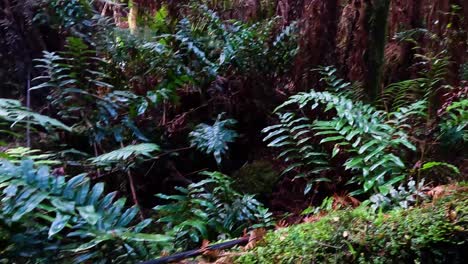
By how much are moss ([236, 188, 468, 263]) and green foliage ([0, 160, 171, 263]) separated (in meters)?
0.46

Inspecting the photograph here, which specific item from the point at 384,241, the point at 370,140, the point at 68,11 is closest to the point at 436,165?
the point at 370,140

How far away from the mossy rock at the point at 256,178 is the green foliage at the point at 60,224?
Result: 56.1 inches

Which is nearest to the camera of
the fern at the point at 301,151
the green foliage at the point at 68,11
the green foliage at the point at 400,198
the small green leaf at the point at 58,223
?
the small green leaf at the point at 58,223

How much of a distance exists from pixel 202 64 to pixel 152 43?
0.46 metres

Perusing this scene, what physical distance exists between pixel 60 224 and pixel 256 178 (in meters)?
1.83

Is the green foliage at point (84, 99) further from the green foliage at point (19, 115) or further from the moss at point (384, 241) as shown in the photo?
the moss at point (384, 241)

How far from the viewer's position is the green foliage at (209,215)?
2.21 m

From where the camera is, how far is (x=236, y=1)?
4.66 meters

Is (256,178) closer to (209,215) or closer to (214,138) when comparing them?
(214,138)

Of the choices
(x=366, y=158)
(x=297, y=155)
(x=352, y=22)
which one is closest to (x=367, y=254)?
(x=366, y=158)

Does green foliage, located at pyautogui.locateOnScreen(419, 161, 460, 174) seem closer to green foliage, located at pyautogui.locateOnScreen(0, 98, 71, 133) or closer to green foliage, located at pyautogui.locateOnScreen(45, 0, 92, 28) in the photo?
green foliage, located at pyautogui.locateOnScreen(0, 98, 71, 133)

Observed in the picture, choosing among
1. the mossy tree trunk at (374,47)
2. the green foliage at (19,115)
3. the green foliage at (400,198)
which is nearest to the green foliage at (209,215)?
the green foliage at (400,198)

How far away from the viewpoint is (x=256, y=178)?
10.6 feet

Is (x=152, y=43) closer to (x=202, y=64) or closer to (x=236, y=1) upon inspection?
(x=202, y=64)
